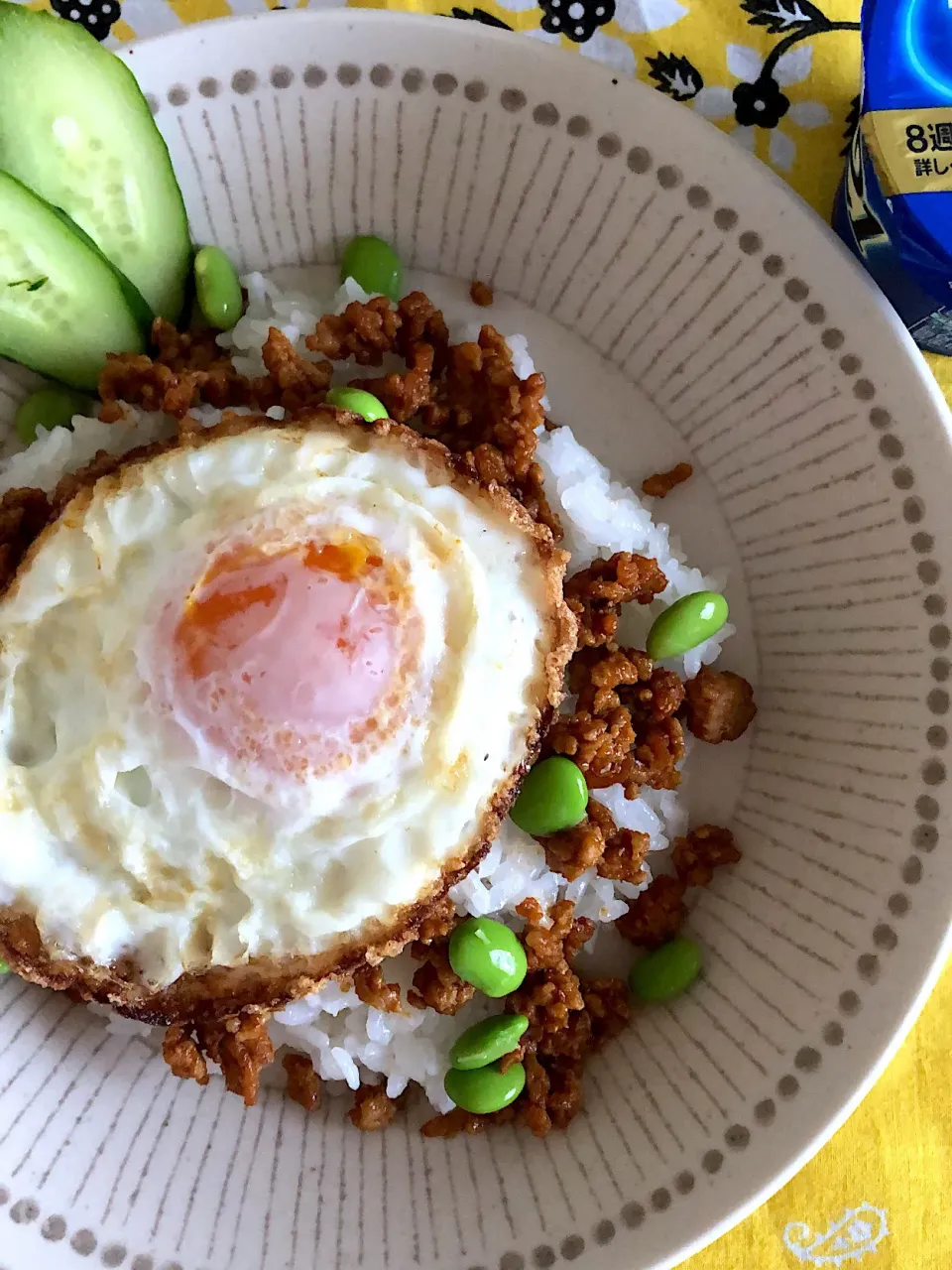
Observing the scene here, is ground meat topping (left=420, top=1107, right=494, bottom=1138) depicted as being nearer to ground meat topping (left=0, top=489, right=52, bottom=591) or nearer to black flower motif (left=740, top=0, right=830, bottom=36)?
ground meat topping (left=0, top=489, right=52, bottom=591)

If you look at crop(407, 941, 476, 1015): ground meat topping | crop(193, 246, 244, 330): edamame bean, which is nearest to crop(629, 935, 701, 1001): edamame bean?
crop(407, 941, 476, 1015): ground meat topping

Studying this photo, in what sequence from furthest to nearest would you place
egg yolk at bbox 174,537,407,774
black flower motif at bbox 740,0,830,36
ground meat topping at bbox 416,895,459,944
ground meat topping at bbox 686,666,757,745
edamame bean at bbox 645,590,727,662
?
black flower motif at bbox 740,0,830,36
ground meat topping at bbox 686,666,757,745
edamame bean at bbox 645,590,727,662
ground meat topping at bbox 416,895,459,944
egg yolk at bbox 174,537,407,774

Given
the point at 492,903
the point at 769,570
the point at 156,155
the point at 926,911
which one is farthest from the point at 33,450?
the point at 926,911

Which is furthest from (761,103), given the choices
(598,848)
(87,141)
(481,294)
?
(598,848)

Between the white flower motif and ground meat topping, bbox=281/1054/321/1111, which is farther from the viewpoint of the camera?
the white flower motif

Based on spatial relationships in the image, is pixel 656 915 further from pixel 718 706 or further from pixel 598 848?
pixel 718 706

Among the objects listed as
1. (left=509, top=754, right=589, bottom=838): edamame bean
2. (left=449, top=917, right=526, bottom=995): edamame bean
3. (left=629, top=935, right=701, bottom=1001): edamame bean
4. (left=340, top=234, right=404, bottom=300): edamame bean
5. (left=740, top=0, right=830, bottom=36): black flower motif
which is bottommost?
(left=449, top=917, right=526, bottom=995): edamame bean
